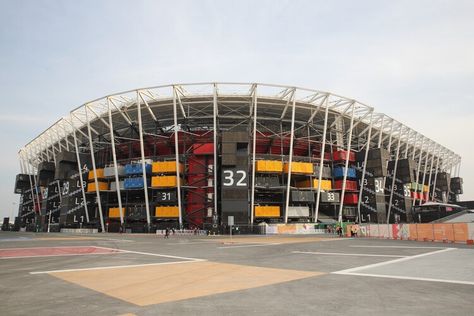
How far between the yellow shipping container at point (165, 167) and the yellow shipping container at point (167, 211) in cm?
594

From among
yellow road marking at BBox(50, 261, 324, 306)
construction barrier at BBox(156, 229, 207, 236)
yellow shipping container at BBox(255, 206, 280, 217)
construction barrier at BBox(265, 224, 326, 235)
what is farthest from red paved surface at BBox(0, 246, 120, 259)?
yellow shipping container at BBox(255, 206, 280, 217)

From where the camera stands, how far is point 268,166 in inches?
2080

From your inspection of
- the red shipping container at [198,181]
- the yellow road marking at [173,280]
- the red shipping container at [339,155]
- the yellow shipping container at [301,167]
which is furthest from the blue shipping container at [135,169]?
the yellow road marking at [173,280]

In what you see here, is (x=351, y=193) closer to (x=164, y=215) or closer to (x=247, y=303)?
(x=164, y=215)

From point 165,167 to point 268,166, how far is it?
16.8 meters

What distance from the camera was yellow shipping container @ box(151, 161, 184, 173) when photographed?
5381cm

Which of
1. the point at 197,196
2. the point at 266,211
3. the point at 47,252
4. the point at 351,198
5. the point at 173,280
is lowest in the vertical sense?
the point at 47,252

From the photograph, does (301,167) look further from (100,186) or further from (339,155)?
(100,186)

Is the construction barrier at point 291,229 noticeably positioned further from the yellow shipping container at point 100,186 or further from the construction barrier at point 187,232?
the yellow shipping container at point 100,186

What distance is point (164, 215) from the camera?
173 ft

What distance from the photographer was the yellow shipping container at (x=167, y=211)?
172ft

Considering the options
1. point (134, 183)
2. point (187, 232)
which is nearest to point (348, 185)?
point (187, 232)

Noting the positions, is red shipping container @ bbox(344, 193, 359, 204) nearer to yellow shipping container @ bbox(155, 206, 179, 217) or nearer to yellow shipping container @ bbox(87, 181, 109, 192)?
yellow shipping container @ bbox(155, 206, 179, 217)

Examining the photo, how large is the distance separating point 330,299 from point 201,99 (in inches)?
1887
